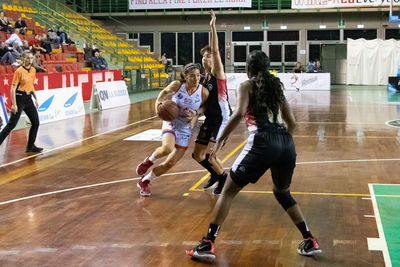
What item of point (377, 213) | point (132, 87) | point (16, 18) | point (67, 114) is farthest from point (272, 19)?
point (377, 213)

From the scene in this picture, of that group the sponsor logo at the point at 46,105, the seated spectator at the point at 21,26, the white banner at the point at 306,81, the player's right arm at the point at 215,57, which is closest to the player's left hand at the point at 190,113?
the player's right arm at the point at 215,57

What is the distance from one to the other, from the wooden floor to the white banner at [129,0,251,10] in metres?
23.0

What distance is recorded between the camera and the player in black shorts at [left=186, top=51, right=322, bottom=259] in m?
5.02

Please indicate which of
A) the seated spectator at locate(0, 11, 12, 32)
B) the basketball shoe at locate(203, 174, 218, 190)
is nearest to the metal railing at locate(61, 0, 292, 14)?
the seated spectator at locate(0, 11, 12, 32)

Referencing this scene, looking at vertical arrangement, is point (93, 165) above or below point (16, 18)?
below

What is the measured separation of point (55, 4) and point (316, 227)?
29.9 metres

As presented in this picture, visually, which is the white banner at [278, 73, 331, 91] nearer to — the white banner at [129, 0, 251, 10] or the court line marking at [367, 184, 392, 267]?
the white banner at [129, 0, 251, 10]

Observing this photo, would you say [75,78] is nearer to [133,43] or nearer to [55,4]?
[55,4]

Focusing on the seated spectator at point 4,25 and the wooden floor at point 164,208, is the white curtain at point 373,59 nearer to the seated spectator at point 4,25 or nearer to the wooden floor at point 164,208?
the seated spectator at point 4,25

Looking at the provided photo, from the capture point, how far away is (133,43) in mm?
38094

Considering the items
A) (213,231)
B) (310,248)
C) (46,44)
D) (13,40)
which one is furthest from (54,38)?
(310,248)

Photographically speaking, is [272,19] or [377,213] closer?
[377,213]

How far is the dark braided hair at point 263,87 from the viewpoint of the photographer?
502 cm

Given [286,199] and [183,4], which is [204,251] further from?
[183,4]
